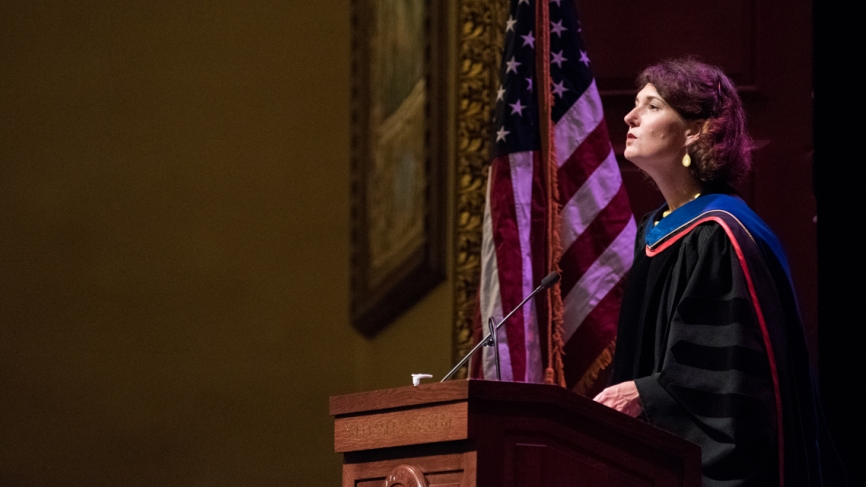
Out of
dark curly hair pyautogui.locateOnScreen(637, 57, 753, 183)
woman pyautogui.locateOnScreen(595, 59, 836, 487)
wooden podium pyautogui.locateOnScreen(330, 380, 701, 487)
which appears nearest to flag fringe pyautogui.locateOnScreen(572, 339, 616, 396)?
woman pyautogui.locateOnScreen(595, 59, 836, 487)

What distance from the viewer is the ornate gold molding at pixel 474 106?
4.91m

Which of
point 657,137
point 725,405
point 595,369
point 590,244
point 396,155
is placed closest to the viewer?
point 725,405

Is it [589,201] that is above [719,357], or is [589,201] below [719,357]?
above

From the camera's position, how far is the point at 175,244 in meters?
5.70

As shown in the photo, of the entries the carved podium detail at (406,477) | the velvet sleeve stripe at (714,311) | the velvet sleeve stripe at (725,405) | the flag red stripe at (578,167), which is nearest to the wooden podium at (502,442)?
the carved podium detail at (406,477)

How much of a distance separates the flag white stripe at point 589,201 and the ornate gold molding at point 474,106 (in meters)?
0.43

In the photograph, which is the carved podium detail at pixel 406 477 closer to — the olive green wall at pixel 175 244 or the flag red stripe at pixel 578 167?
the flag red stripe at pixel 578 167

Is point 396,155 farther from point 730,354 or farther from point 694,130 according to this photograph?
point 730,354

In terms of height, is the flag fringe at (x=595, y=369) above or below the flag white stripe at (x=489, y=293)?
below

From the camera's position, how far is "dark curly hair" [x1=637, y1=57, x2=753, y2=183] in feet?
11.9

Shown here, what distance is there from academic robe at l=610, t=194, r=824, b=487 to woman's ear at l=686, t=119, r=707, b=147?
0.65 feet

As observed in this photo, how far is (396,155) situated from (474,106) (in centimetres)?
58

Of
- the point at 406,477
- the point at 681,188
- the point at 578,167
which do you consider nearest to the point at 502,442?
the point at 406,477

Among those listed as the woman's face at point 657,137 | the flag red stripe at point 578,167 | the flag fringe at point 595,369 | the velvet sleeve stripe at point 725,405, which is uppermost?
the flag red stripe at point 578,167
